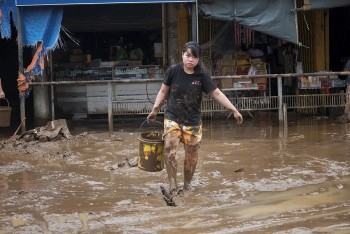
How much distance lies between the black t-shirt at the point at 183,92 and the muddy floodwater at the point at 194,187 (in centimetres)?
94

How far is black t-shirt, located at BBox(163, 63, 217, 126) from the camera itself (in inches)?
266

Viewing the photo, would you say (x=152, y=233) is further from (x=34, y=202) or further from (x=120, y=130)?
(x=120, y=130)

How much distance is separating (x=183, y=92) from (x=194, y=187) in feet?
4.10

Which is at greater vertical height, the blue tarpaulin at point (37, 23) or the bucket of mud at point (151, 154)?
the blue tarpaulin at point (37, 23)

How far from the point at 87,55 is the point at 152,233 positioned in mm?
9670

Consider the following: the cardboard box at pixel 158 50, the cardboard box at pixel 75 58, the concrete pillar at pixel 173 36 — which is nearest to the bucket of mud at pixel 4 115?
the cardboard box at pixel 75 58

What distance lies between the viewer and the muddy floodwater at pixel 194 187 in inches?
220

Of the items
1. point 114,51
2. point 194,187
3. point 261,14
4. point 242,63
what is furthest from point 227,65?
point 194,187

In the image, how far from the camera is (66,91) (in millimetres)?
13984

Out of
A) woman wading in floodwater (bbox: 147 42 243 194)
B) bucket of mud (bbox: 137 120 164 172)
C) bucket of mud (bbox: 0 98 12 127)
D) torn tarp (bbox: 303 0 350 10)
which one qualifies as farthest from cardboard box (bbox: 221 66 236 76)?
bucket of mud (bbox: 137 120 164 172)

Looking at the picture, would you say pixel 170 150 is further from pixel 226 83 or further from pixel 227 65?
pixel 227 65

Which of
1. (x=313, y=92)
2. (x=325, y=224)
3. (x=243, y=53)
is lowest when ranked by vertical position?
(x=325, y=224)

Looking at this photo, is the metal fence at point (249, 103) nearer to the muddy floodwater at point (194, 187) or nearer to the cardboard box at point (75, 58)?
the muddy floodwater at point (194, 187)

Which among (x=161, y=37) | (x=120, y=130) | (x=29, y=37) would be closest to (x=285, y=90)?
(x=161, y=37)
